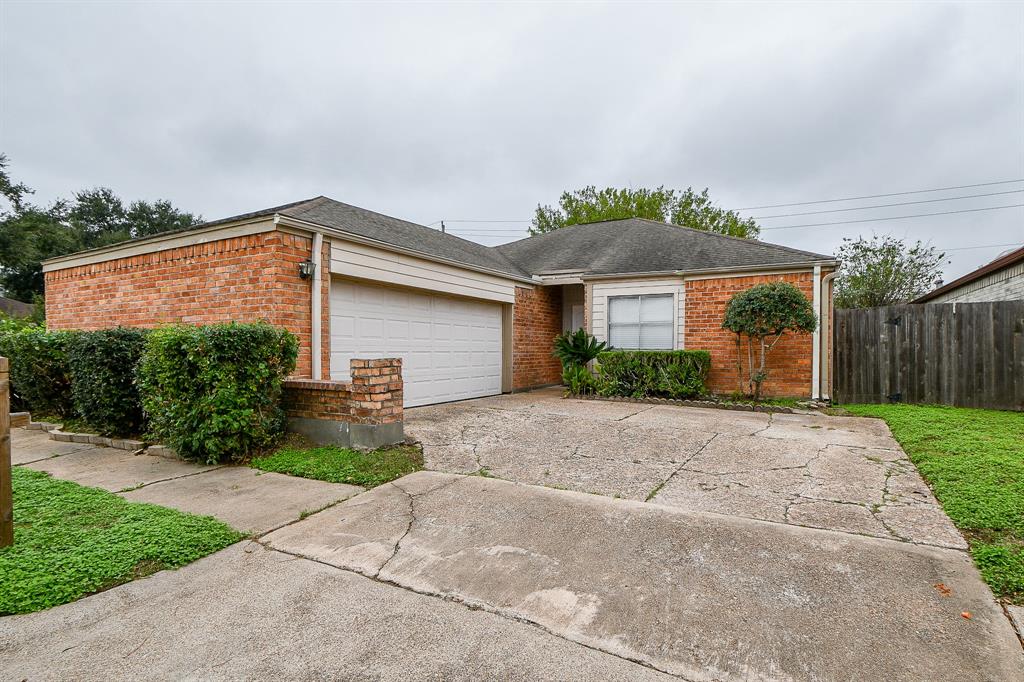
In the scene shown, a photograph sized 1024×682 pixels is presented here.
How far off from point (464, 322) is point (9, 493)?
719 cm

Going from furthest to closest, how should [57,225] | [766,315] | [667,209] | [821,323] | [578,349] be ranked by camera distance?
1. [667,209]
2. [57,225]
3. [578,349]
4. [821,323]
5. [766,315]

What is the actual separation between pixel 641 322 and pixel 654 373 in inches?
57.7

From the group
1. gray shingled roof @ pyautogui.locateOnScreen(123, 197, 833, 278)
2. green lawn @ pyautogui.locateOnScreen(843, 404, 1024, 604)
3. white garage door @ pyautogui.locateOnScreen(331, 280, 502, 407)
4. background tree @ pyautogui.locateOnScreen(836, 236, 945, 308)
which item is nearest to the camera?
green lawn @ pyautogui.locateOnScreen(843, 404, 1024, 604)

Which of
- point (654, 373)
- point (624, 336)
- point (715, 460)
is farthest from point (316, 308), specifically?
point (624, 336)

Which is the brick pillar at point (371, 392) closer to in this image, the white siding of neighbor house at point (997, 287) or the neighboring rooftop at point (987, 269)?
the neighboring rooftop at point (987, 269)

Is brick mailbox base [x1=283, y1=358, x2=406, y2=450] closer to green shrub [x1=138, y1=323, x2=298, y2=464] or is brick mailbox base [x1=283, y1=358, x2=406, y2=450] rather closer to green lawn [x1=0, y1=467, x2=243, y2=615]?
green shrub [x1=138, y1=323, x2=298, y2=464]

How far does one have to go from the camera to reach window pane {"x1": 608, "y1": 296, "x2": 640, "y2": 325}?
33.6 feet

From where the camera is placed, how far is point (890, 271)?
1972 centimetres

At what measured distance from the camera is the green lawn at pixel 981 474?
8.16 feet

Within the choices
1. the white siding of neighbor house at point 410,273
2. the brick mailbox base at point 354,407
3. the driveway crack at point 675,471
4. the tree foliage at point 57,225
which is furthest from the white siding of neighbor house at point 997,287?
the tree foliage at point 57,225

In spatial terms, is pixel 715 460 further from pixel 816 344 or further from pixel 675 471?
pixel 816 344

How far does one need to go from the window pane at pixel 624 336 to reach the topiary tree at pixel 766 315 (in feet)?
6.53

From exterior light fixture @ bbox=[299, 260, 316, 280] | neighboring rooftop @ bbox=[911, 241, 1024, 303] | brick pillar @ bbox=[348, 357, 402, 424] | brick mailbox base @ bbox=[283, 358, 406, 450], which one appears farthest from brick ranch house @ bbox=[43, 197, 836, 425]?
neighboring rooftop @ bbox=[911, 241, 1024, 303]

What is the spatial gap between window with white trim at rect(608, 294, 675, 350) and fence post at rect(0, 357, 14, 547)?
9.35 meters
